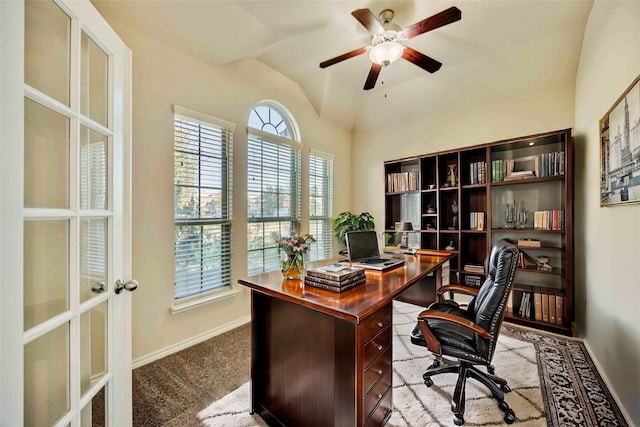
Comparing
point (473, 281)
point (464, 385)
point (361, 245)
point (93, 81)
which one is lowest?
point (464, 385)

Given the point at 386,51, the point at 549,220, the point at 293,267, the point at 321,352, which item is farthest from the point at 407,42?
the point at 321,352

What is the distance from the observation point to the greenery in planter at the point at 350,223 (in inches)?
164

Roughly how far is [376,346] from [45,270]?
143 centimetres

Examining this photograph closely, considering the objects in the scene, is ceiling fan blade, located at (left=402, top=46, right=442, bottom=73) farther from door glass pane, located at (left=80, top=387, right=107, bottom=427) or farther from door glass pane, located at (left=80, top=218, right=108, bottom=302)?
door glass pane, located at (left=80, top=387, right=107, bottom=427)

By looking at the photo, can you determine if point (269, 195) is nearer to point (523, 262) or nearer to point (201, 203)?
point (201, 203)

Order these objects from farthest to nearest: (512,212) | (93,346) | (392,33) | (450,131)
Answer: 1. (450,131)
2. (512,212)
3. (392,33)
4. (93,346)

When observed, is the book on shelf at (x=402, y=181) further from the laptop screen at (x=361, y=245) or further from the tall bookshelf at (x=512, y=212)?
the laptop screen at (x=361, y=245)

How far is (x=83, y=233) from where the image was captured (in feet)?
3.61

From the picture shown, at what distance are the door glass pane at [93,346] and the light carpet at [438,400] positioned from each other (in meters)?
0.78

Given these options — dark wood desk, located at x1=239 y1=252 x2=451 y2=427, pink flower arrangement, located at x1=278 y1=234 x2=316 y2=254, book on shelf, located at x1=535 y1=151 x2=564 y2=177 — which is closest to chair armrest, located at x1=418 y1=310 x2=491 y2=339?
dark wood desk, located at x1=239 y1=252 x2=451 y2=427

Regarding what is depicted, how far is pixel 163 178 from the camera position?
7.89 feet

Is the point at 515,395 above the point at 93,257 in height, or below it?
below

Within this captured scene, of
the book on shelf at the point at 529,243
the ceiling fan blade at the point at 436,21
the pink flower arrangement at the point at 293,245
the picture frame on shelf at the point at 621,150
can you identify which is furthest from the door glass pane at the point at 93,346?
the book on shelf at the point at 529,243

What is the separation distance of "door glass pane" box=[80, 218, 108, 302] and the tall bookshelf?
3.20 m
